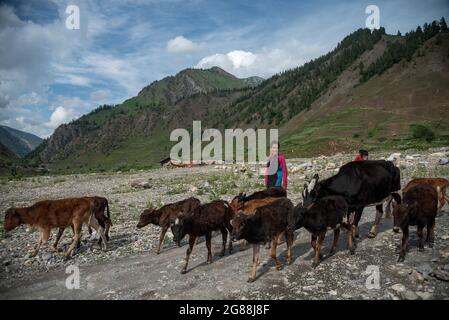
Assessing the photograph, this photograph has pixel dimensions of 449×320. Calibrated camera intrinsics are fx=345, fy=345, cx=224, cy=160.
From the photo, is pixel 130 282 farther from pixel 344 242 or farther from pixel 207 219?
pixel 344 242

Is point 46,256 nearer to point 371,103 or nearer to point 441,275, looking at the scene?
point 441,275

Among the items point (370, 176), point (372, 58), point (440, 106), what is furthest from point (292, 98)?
point (370, 176)

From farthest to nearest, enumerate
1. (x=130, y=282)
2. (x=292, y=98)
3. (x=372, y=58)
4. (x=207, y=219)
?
(x=292, y=98) < (x=372, y=58) < (x=207, y=219) < (x=130, y=282)

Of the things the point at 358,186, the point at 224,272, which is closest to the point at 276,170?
the point at 358,186

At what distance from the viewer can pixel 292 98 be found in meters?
149

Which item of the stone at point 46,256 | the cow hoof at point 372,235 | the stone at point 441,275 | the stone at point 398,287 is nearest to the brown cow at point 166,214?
the stone at point 46,256

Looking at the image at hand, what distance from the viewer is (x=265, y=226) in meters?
8.97

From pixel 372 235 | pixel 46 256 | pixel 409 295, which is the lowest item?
pixel 46 256

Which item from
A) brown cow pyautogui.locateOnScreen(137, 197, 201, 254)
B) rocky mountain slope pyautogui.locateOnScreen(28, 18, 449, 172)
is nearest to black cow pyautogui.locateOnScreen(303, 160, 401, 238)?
brown cow pyautogui.locateOnScreen(137, 197, 201, 254)

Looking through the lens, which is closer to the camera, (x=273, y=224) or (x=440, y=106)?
(x=273, y=224)

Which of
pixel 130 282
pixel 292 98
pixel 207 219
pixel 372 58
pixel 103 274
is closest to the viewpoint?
pixel 130 282

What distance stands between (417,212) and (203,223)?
586cm

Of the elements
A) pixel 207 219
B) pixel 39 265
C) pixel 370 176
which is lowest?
pixel 39 265
